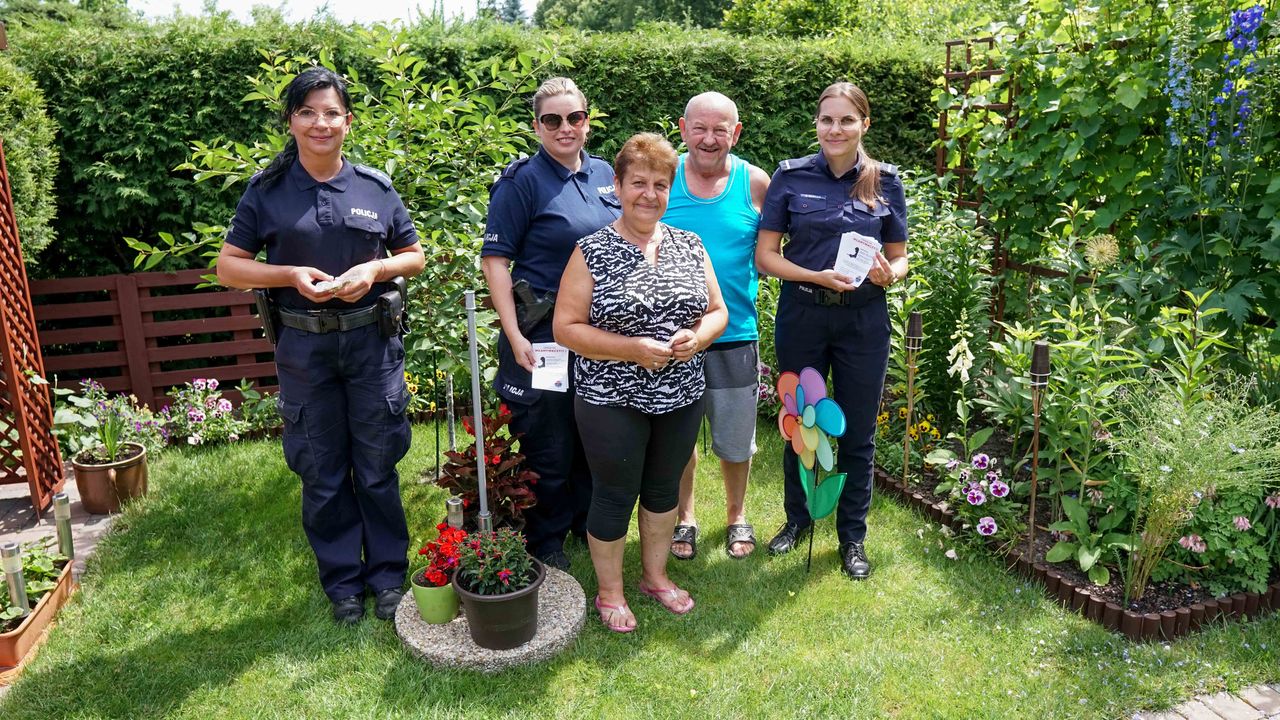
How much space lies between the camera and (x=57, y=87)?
4949mm

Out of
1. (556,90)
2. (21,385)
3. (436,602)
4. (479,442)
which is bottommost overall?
(436,602)

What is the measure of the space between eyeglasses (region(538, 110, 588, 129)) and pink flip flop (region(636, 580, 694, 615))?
1770mm

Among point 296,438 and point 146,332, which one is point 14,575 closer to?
point 296,438

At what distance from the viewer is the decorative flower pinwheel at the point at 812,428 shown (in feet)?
10.5

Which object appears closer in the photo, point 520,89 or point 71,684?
point 71,684

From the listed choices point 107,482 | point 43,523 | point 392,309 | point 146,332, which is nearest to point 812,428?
point 392,309

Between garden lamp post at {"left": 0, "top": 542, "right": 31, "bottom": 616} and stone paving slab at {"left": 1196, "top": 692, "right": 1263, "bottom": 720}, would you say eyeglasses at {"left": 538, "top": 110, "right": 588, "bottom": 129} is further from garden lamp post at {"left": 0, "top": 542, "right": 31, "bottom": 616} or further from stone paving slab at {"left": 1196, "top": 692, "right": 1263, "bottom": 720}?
stone paving slab at {"left": 1196, "top": 692, "right": 1263, "bottom": 720}

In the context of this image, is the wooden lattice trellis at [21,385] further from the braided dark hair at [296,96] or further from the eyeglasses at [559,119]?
the eyeglasses at [559,119]

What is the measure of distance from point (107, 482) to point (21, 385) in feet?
1.99

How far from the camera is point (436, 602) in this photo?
9.70 feet

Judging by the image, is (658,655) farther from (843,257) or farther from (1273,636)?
(1273,636)

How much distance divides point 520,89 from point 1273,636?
12.6 feet

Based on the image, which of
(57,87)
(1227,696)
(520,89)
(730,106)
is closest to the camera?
(1227,696)

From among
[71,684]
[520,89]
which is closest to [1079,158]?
[520,89]
